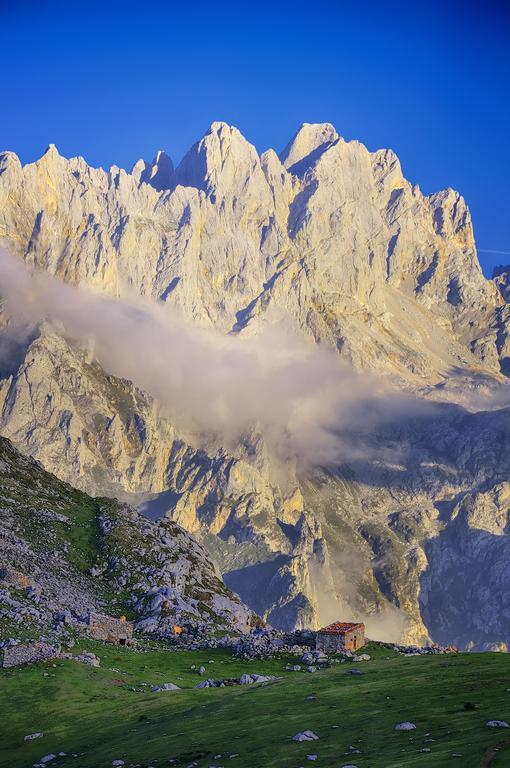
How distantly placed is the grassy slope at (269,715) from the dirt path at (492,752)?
38cm

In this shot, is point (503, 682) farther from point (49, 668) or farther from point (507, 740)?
point (49, 668)

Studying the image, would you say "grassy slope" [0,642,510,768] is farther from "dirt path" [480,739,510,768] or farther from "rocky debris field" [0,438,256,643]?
"rocky debris field" [0,438,256,643]

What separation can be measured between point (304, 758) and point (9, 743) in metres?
28.4

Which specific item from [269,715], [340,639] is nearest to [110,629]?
[340,639]

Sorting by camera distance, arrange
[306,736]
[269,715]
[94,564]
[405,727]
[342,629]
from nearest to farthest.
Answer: [405,727], [306,736], [269,715], [342,629], [94,564]

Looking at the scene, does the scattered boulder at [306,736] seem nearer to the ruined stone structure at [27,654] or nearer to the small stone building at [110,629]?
the ruined stone structure at [27,654]

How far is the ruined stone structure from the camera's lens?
91.6 m

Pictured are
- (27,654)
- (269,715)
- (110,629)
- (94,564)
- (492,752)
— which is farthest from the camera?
(94,564)

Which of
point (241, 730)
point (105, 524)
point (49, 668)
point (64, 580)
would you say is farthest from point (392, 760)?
point (105, 524)

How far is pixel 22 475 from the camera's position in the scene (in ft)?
579

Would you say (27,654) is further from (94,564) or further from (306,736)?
(94,564)

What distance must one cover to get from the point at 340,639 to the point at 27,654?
4042 centimetres

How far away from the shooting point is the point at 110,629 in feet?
399

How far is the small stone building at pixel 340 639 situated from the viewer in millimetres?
115562
